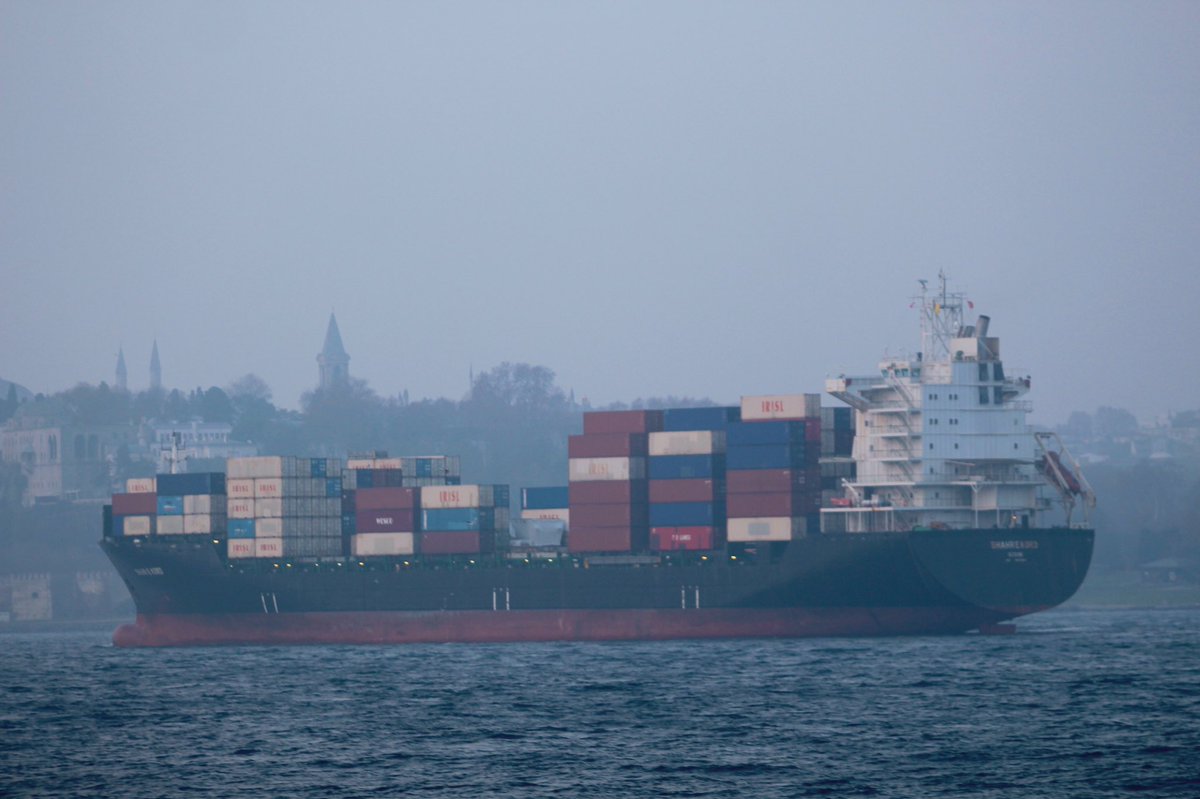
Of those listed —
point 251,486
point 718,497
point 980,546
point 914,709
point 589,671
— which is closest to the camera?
point 914,709

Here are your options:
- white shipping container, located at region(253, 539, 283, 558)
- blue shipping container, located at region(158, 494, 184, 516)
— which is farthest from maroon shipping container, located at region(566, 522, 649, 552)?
blue shipping container, located at region(158, 494, 184, 516)

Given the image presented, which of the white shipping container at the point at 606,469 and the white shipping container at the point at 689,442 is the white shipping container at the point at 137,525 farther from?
the white shipping container at the point at 689,442

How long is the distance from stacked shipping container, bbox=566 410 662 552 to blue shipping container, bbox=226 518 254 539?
1602 centimetres

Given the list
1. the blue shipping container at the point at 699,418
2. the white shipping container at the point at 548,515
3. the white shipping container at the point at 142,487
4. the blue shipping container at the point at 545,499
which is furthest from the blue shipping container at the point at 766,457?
the white shipping container at the point at 142,487

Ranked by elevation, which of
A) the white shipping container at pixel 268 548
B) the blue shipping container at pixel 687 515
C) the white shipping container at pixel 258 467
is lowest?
the white shipping container at pixel 268 548

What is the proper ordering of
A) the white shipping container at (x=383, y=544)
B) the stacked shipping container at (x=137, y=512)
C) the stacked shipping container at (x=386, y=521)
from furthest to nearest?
the stacked shipping container at (x=137, y=512) → the stacked shipping container at (x=386, y=521) → the white shipping container at (x=383, y=544)

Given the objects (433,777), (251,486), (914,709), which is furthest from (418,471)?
(433,777)

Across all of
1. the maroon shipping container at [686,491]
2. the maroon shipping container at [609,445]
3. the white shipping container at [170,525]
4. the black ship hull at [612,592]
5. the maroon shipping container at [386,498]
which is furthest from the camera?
the white shipping container at [170,525]

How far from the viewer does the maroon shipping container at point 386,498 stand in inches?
3219

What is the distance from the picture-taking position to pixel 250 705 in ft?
184

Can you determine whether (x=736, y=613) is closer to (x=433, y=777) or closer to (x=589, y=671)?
(x=589, y=671)

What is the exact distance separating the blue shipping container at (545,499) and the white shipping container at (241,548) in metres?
12.2

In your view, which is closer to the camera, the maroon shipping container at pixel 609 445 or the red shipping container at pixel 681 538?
the red shipping container at pixel 681 538

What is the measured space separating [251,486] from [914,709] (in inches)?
1676
